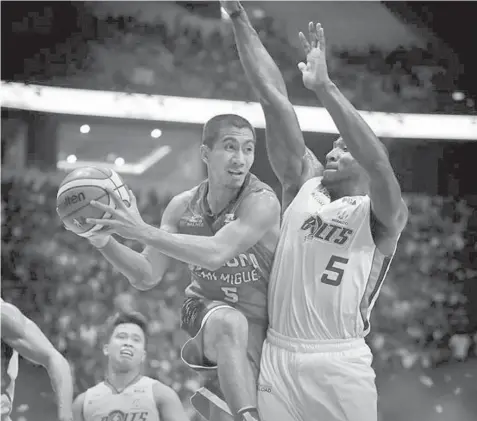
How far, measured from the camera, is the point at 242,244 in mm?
3213

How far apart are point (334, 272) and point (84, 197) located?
1.06 metres

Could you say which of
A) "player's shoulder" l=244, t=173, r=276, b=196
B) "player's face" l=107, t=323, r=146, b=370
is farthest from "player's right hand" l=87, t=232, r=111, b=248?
"player's face" l=107, t=323, r=146, b=370

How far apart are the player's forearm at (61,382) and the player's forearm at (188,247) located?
1888 mm

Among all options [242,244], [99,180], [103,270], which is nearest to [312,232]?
[242,244]

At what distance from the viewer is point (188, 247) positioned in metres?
3.09

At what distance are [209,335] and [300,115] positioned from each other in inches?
194

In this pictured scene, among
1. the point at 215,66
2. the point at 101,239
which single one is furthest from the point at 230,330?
the point at 215,66

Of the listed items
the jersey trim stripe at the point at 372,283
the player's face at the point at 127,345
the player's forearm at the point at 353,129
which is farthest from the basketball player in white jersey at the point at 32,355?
the player's forearm at the point at 353,129

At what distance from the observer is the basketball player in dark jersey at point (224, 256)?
10.1 feet

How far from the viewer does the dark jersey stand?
334 cm

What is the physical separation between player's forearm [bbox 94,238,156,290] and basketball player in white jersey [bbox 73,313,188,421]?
233 centimetres

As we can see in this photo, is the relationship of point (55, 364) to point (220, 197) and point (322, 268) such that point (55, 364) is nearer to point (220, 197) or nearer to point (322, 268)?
point (220, 197)

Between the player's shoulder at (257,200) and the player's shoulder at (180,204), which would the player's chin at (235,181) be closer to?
the player's shoulder at (257,200)

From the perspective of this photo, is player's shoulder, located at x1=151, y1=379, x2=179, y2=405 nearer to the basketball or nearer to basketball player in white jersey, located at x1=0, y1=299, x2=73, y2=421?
basketball player in white jersey, located at x1=0, y1=299, x2=73, y2=421
